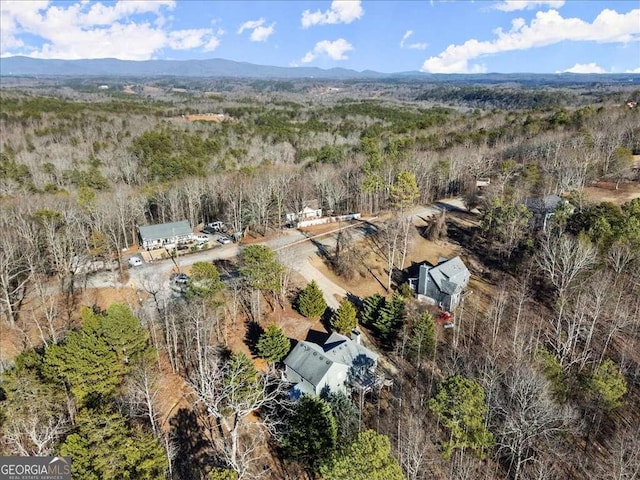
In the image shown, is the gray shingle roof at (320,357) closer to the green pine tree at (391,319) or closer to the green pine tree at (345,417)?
the green pine tree at (345,417)

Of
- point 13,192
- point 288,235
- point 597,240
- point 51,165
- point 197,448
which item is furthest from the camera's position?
point 51,165

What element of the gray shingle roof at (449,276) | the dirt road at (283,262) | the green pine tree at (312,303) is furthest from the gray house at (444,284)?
the green pine tree at (312,303)

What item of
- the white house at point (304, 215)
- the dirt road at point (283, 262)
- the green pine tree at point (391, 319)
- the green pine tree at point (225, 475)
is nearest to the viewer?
the green pine tree at point (225, 475)

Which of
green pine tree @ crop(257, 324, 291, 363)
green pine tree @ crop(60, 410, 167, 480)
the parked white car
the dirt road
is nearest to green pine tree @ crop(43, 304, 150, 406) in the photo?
green pine tree @ crop(60, 410, 167, 480)

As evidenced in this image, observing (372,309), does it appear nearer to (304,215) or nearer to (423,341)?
(423,341)

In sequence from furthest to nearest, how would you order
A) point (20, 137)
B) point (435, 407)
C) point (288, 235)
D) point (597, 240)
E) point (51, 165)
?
point (20, 137) < point (51, 165) < point (288, 235) < point (597, 240) < point (435, 407)

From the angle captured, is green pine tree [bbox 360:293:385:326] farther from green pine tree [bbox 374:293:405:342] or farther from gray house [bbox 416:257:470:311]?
gray house [bbox 416:257:470:311]

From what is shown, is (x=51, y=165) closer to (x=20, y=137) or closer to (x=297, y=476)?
(x=20, y=137)

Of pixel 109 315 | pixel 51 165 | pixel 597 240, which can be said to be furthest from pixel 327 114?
pixel 109 315
